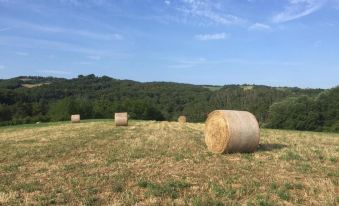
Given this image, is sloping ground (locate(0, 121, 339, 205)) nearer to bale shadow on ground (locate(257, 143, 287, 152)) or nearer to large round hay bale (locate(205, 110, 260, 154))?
bale shadow on ground (locate(257, 143, 287, 152))

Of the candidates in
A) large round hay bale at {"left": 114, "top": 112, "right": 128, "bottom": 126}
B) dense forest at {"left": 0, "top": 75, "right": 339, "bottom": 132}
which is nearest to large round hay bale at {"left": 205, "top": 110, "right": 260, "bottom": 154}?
large round hay bale at {"left": 114, "top": 112, "right": 128, "bottom": 126}

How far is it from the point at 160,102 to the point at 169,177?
397ft

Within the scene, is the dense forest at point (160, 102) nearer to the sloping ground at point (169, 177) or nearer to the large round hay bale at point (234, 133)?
the large round hay bale at point (234, 133)

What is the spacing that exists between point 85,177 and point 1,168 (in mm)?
3265

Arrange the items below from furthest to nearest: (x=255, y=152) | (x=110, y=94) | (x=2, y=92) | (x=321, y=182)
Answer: (x=110, y=94)
(x=2, y=92)
(x=255, y=152)
(x=321, y=182)

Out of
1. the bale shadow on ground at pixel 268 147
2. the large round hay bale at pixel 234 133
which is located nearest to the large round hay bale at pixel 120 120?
the bale shadow on ground at pixel 268 147

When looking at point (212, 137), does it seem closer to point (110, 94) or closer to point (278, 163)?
point (278, 163)

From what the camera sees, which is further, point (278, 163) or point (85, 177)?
point (278, 163)

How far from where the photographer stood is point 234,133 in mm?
14617

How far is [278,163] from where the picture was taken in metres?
12.4

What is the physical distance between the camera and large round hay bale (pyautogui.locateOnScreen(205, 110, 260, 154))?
1461 cm

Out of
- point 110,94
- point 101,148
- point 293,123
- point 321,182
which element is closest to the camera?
point 321,182

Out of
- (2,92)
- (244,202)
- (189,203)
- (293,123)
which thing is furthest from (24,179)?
(2,92)

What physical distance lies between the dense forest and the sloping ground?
149ft
